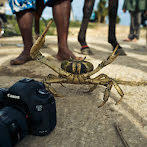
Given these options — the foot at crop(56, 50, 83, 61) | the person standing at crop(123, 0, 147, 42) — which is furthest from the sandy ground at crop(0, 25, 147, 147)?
the person standing at crop(123, 0, 147, 42)

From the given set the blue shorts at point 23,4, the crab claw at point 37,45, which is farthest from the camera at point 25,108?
the blue shorts at point 23,4

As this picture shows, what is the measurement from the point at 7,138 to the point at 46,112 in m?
0.26

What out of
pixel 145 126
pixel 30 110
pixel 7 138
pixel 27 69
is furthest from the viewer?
pixel 27 69

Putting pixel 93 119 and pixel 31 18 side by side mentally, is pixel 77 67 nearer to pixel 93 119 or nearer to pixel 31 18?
pixel 93 119

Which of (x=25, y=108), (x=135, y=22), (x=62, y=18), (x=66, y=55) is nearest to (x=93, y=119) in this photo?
(x=25, y=108)

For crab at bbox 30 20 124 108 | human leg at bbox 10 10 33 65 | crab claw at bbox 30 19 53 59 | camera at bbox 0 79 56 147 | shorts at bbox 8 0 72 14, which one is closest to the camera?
camera at bbox 0 79 56 147

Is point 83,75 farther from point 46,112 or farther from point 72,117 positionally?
point 46,112

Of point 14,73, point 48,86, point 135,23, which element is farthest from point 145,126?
point 135,23

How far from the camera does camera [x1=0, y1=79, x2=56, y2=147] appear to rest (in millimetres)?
936

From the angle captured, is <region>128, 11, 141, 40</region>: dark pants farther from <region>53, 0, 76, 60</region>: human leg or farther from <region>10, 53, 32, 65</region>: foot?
<region>10, 53, 32, 65</region>: foot

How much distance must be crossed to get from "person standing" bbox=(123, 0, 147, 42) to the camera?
19.7ft

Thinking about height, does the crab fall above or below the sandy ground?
above

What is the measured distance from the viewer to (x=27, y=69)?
2557mm

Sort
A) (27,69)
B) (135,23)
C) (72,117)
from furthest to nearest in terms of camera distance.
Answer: (135,23) → (27,69) → (72,117)
